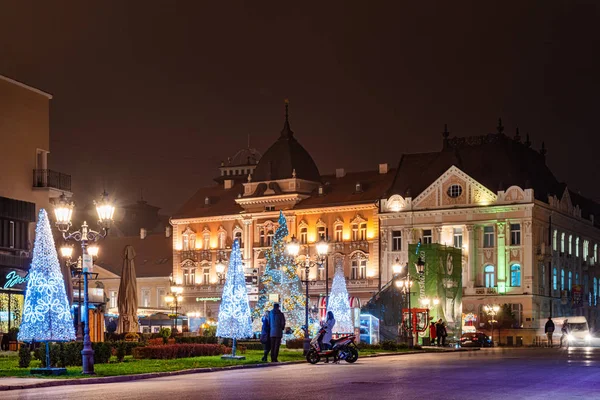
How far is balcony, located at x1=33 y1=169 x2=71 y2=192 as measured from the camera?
Answer: 5775 centimetres

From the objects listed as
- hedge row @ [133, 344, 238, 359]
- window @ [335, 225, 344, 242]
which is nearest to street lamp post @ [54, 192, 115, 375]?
hedge row @ [133, 344, 238, 359]

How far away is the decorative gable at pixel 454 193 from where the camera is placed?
9138cm

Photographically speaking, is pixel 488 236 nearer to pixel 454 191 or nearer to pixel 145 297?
pixel 454 191

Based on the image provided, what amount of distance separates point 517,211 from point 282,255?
1566 inches

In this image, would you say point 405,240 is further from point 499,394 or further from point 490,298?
point 499,394

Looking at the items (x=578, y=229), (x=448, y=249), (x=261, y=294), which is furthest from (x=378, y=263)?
(x=261, y=294)

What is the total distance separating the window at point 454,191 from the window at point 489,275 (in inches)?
247

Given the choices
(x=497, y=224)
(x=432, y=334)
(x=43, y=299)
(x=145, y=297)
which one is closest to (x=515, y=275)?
(x=497, y=224)

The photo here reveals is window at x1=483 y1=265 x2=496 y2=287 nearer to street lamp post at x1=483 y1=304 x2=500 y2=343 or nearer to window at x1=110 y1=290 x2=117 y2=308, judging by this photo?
street lamp post at x1=483 y1=304 x2=500 y2=343

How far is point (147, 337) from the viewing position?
1991 inches

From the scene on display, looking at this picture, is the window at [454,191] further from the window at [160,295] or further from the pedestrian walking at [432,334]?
the pedestrian walking at [432,334]

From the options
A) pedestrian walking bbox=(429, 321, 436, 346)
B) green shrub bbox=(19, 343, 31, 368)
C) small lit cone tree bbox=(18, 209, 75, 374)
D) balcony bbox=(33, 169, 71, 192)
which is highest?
balcony bbox=(33, 169, 71, 192)

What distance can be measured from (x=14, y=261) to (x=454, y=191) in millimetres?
44982

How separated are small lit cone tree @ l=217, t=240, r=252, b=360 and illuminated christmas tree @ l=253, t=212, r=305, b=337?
14.0m
